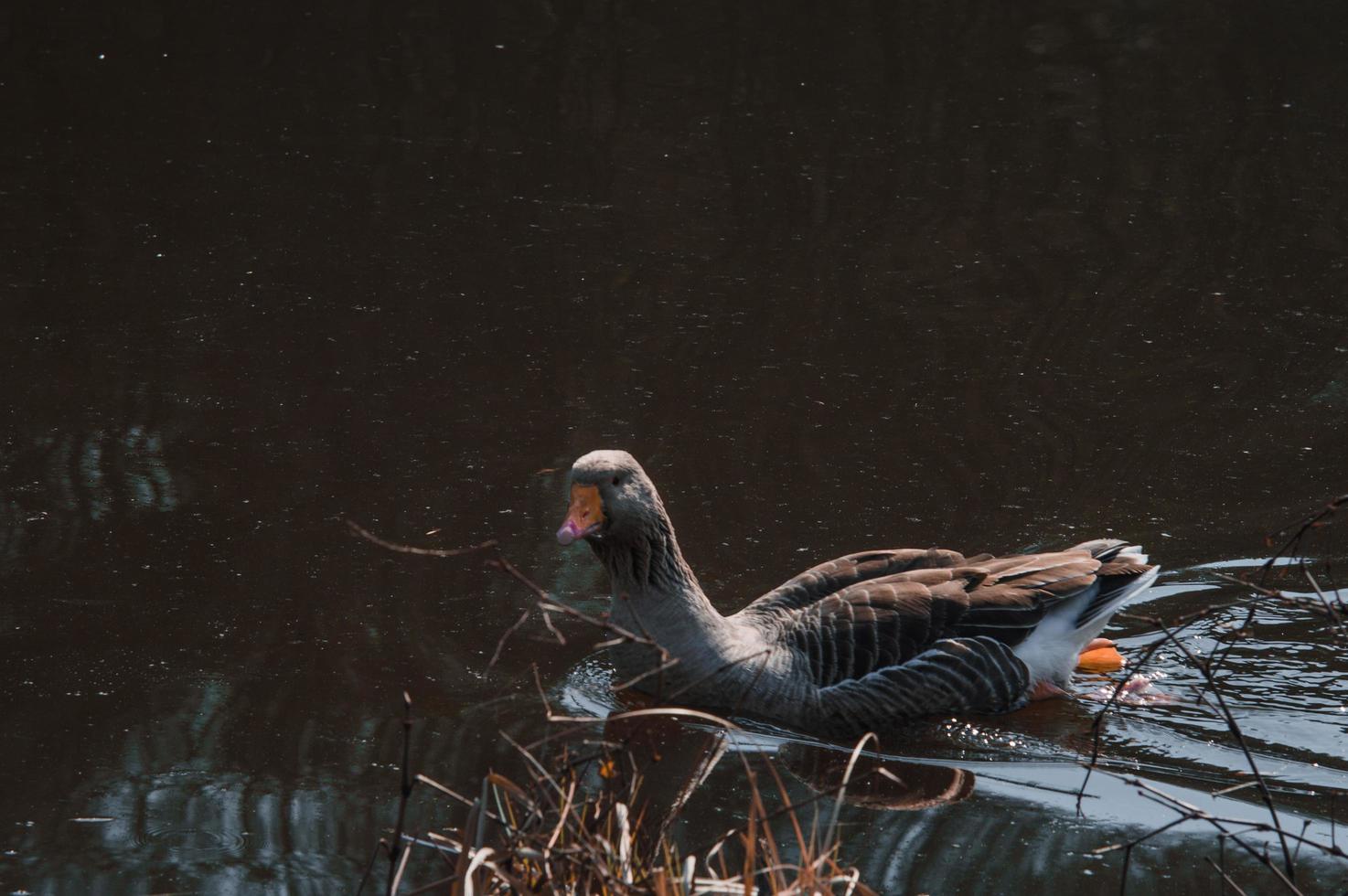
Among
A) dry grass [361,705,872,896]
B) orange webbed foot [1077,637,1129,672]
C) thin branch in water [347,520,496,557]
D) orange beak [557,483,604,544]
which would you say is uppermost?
orange beak [557,483,604,544]

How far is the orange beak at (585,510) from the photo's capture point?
5.71 metres

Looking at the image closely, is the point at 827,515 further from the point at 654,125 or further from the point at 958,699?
the point at 654,125

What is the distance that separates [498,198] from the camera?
10492 millimetres

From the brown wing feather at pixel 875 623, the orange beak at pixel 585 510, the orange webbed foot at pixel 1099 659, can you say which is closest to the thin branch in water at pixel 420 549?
the orange beak at pixel 585 510

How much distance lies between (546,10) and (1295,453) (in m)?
8.28

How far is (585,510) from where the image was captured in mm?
5730

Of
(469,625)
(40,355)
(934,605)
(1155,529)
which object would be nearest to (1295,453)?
(1155,529)

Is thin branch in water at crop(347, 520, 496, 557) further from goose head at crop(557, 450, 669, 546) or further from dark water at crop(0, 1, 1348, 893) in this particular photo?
dark water at crop(0, 1, 1348, 893)

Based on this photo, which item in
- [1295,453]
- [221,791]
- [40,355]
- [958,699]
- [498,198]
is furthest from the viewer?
[498,198]

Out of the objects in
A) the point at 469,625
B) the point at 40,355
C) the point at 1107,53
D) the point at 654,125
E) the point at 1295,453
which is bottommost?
the point at 469,625

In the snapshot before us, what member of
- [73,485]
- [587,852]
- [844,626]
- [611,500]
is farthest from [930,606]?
[73,485]

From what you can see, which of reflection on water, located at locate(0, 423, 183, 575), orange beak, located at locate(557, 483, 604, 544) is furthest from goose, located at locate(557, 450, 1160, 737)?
reflection on water, located at locate(0, 423, 183, 575)

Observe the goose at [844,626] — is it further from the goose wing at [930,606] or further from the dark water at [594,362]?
the dark water at [594,362]

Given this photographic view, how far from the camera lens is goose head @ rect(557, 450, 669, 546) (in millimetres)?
5734
